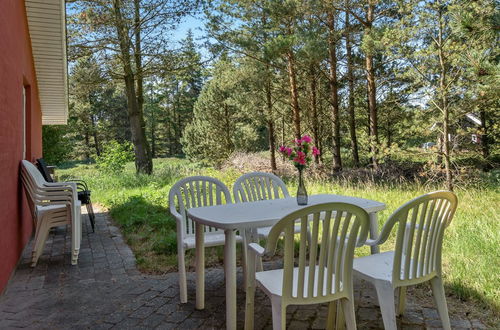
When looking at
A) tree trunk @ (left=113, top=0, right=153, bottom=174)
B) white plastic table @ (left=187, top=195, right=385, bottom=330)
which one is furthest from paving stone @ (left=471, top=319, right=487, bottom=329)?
tree trunk @ (left=113, top=0, right=153, bottom=174)

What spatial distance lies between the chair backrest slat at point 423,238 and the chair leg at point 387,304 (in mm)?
66

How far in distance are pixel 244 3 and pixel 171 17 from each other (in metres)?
2.30

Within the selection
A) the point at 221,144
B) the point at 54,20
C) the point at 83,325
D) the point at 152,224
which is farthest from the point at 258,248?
the point at 221,144

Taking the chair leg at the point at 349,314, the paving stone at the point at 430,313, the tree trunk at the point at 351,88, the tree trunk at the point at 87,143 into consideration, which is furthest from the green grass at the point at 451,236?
the tree trunk at the point at 87,143

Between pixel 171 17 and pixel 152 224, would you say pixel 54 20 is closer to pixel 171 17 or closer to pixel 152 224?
pixel 152 224

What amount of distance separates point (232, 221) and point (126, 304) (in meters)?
1.24

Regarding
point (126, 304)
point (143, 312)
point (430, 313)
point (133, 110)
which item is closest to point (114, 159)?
point (133, 110)

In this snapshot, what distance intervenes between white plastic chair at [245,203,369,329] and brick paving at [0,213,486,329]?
62 cm

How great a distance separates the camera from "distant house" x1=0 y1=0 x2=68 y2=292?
3.32m

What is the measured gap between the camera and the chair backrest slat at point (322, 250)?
5.74ft

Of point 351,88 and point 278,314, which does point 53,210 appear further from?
point 351,88

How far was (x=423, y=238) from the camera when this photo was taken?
6.72ft

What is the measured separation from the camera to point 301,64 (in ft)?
38.3

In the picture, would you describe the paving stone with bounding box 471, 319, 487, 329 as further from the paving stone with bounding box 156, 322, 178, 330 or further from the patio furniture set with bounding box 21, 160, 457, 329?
the paving stone with bounding box 156, 322, 178, 330
